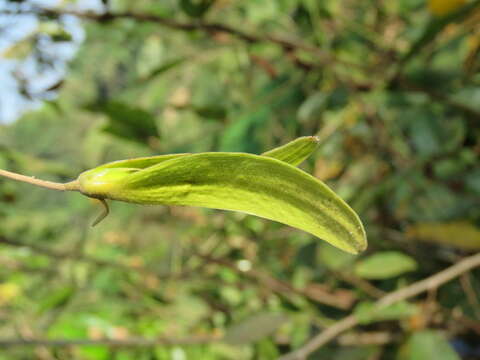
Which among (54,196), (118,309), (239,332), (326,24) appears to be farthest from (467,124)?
(54,196)

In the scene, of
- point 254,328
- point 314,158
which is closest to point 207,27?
point 314,158

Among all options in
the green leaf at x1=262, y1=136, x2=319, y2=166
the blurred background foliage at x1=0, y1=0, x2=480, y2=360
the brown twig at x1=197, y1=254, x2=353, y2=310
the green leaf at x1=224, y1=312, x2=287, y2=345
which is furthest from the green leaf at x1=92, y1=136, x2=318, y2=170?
the brown twig at x1=197, y1=254, x2=353, y2=310

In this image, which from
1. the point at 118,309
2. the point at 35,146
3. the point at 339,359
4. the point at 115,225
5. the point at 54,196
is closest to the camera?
the point at 339,359

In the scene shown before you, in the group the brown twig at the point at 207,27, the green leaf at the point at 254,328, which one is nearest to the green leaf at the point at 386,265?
the green leaf at the point at 254,328

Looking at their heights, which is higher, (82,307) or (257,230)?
(257,230)

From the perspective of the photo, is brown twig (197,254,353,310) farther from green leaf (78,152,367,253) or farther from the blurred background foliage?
green leaf (78,152,367,253)

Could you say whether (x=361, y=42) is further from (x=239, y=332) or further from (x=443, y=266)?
(x=239, y=332)

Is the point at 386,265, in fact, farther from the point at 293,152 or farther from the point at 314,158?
the point at 293,152
